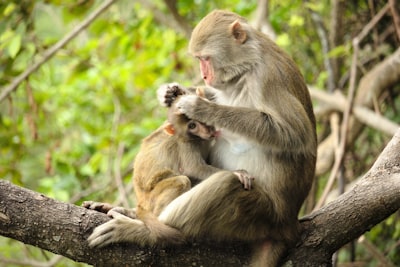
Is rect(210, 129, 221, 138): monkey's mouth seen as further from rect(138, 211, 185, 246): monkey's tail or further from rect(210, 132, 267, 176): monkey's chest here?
rect(138, 211, 185, 246): monkey's tail

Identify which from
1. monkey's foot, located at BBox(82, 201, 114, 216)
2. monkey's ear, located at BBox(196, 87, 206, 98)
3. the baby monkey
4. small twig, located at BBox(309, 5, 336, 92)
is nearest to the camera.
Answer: monkey's foot, located at BBox(82, 201, 114, 216)

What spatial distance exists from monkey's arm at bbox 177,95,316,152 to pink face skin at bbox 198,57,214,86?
37 centimetres

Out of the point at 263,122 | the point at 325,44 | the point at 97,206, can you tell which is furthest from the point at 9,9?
the point at 325,44

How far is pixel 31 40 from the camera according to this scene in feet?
24.4

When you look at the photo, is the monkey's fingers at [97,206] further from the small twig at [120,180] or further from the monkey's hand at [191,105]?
the small twig at [120,180]

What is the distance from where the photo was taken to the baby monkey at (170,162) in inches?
173

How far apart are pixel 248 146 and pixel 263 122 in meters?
0.26

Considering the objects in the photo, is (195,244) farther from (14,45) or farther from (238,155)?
(14,45)

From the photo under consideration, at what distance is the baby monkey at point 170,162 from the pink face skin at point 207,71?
169 millimetres

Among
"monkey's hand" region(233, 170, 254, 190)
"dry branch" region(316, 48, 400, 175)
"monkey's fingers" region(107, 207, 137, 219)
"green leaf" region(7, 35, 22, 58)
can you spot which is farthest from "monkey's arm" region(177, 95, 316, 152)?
"dry branch" region(316, 48, 400, 175)

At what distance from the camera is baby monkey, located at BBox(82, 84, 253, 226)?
14.4ft

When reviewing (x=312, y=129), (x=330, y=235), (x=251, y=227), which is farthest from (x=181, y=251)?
(x=312, y=129)

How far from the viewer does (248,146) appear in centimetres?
456

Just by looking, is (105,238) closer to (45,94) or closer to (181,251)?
(181,251)
